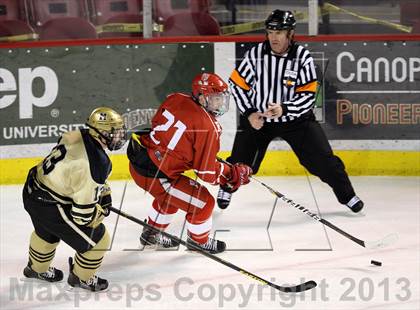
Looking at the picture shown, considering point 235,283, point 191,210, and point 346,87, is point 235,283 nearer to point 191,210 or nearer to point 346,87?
point 191,210

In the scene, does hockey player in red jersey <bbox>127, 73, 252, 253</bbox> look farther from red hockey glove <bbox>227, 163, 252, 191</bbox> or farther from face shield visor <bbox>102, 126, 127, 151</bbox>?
face shield visor <bbox>102, 126, 127, 151</bbox>

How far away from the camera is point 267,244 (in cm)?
484

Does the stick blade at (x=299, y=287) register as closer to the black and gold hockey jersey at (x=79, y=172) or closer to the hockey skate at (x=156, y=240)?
the black and gold hockey jersey at (x=79, y=172)

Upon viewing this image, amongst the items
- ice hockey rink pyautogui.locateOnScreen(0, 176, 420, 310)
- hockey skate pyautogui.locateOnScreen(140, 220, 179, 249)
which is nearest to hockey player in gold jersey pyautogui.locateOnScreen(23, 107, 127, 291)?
ice hockey rink pyautogui.locateOnScreen(0, 176, 420, 310)

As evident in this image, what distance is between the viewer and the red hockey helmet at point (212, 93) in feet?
14.5

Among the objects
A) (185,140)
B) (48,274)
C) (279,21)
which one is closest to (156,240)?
(185,140)

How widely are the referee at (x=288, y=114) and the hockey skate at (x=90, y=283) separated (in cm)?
140

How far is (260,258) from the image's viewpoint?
4.60 m

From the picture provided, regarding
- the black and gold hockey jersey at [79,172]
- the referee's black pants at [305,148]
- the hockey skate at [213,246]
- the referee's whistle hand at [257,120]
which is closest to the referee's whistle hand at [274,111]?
the referee's whistle hand at [257,120]

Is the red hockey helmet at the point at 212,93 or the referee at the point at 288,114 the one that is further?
the referee at the point at 288,114

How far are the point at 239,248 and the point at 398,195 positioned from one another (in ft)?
4.48

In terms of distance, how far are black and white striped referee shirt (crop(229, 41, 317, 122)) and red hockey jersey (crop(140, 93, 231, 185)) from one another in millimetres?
805

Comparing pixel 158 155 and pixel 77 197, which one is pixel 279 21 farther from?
pixel 77 197

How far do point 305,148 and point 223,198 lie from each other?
528 mm
